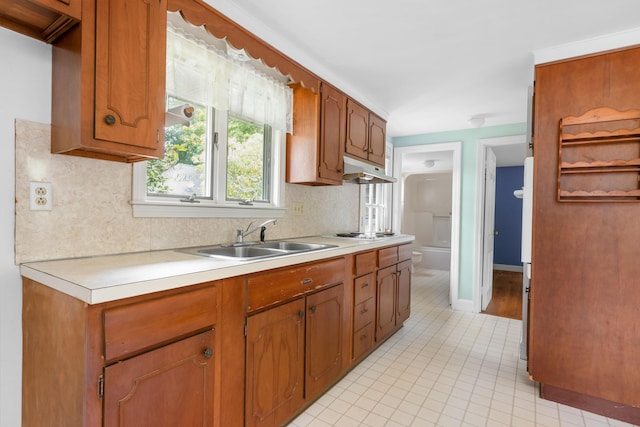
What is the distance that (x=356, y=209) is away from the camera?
364 centimetres

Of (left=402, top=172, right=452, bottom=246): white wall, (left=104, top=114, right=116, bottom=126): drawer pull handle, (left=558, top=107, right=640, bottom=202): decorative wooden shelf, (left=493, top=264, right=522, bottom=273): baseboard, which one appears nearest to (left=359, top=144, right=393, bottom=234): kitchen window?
(left=558, top=107, right=640, bottom=202): decorative wooden shelf

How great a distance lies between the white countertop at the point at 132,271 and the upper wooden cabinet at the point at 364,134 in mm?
1559

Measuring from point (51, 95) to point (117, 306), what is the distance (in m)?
0.98

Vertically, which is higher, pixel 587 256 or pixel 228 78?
pixel 228 78

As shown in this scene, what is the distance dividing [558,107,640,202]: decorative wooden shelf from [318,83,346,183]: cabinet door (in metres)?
1.51

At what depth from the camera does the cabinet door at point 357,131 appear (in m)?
2.87

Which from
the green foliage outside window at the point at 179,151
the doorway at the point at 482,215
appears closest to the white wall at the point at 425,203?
the doorway at the point at 482,215

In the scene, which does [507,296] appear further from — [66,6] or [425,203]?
[66,6]

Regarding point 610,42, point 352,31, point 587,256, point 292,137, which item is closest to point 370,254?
point 292,137

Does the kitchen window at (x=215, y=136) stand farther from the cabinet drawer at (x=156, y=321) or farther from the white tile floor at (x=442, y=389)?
the white tile floor at (x=442, y=389)

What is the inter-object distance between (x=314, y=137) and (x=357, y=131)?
2.23ft

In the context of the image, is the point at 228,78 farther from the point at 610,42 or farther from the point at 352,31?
the point at 610,42

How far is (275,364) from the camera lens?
1602mm

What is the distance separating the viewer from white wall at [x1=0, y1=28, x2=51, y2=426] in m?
1.23
